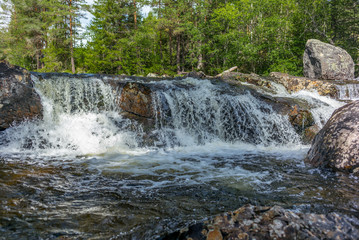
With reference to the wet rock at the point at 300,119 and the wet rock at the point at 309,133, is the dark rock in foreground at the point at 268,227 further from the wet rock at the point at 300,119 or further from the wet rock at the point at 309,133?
the wet rock at the point at 300,119

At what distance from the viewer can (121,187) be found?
10.1 feet

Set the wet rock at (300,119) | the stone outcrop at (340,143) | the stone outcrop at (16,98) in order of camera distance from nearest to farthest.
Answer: the stone outcrop at (340,143)
the stone outcrop at (16,98)
the wet rock at (300,119)

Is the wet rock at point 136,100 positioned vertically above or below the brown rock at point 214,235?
above

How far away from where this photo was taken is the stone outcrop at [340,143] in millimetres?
3312

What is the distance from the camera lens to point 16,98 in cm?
584

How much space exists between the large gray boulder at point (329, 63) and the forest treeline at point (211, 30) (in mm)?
2160

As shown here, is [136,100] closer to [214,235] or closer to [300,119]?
[300,119]

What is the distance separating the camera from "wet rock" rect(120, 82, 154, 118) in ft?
22.1

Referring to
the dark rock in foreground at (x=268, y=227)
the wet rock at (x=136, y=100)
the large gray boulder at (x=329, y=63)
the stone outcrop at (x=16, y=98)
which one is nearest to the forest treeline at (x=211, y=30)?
the large gray boulder at (x=329, y=63)

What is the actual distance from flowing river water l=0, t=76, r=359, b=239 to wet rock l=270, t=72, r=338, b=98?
12.2 feet

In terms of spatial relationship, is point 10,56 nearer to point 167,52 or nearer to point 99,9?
point 99,9

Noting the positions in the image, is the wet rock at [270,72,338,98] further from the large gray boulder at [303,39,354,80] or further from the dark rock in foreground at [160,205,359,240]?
the dark rock in foreground at [160,205,359,240]

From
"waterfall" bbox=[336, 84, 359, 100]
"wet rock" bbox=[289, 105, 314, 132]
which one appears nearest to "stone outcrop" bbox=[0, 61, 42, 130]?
"wet rock" bbox=[289, 105, 314, 132]

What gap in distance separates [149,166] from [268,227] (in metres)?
3.09
